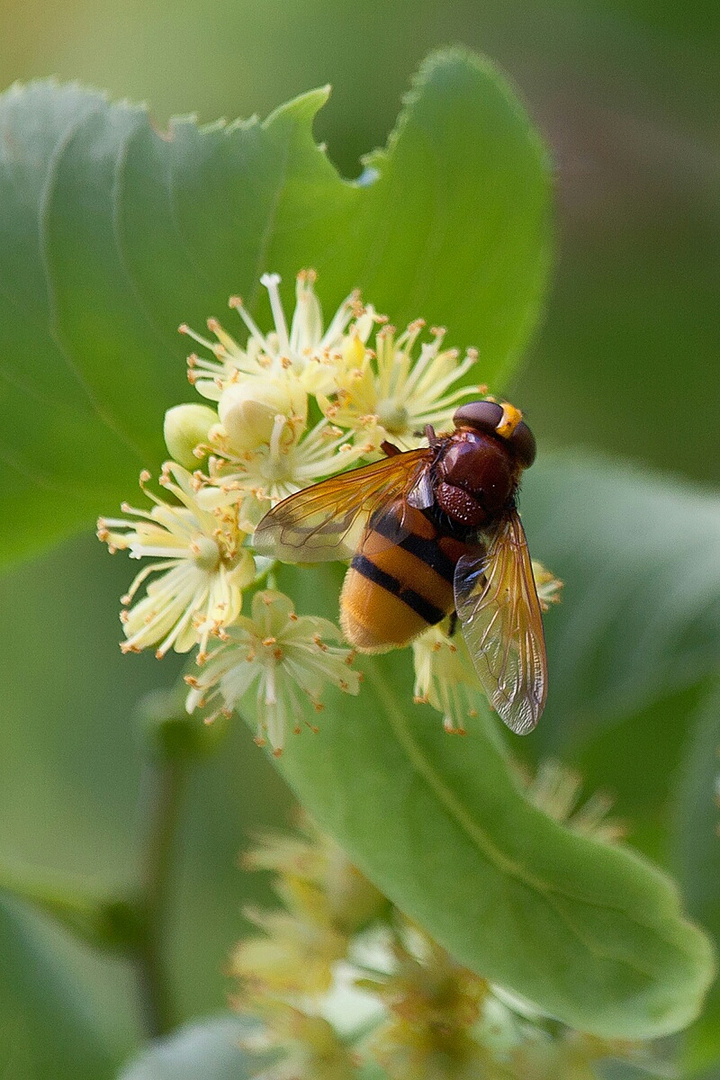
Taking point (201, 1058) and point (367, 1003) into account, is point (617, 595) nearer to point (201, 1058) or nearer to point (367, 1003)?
point (367, 1003)

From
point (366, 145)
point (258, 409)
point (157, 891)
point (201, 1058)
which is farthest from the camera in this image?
point (366, 145)

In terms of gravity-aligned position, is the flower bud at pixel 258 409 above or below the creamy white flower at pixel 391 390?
below

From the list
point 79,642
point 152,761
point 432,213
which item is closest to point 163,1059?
point 152,761

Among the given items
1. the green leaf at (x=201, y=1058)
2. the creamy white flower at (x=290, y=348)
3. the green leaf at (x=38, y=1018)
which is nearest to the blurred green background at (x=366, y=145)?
the green leaf at (x=38, y=1018)

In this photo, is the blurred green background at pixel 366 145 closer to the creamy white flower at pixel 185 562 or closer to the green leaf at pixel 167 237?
the green leaf at pixel 167 237

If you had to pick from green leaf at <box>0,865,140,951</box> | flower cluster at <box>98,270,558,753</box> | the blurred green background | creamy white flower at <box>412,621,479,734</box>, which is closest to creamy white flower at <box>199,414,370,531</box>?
flower cluster at <box>98,270,558,753</box>

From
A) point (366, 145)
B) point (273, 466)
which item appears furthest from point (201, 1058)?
point (366, 145)
